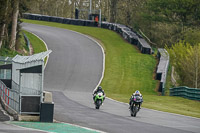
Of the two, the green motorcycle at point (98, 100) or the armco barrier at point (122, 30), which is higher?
the armco barrier at point (122, 30)

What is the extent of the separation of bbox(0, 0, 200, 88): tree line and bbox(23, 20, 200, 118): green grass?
3.16 m

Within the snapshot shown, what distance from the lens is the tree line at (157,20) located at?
40125 mm

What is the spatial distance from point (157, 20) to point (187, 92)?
34864 mm

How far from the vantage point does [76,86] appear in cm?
3825

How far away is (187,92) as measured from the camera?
3525 centimetres

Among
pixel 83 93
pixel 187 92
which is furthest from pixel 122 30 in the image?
pixel 83 93

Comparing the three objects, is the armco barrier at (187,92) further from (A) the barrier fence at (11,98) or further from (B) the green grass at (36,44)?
(B) the green grass at (36,44)

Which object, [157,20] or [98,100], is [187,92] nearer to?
[98,100]

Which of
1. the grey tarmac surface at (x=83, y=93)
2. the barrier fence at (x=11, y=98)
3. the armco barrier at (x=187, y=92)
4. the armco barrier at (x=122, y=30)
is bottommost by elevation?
the armco barrier at (x=187, y=92)

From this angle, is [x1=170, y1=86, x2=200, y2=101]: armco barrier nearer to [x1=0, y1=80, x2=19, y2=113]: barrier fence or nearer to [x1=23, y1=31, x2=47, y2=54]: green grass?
[x1=0, y1=80, x2=19, y2=113]: barrier fence

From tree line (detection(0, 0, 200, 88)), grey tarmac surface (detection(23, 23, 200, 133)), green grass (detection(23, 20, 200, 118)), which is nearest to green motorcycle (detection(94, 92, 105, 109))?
grey tarmac surface (detection(23, 23, 200, 133))

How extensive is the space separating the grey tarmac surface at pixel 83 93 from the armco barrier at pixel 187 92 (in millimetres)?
6791

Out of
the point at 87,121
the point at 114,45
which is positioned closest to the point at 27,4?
the point at 114,45

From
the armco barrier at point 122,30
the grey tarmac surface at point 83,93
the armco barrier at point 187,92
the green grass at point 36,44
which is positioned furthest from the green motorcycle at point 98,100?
the armco barrier at point 122,30
